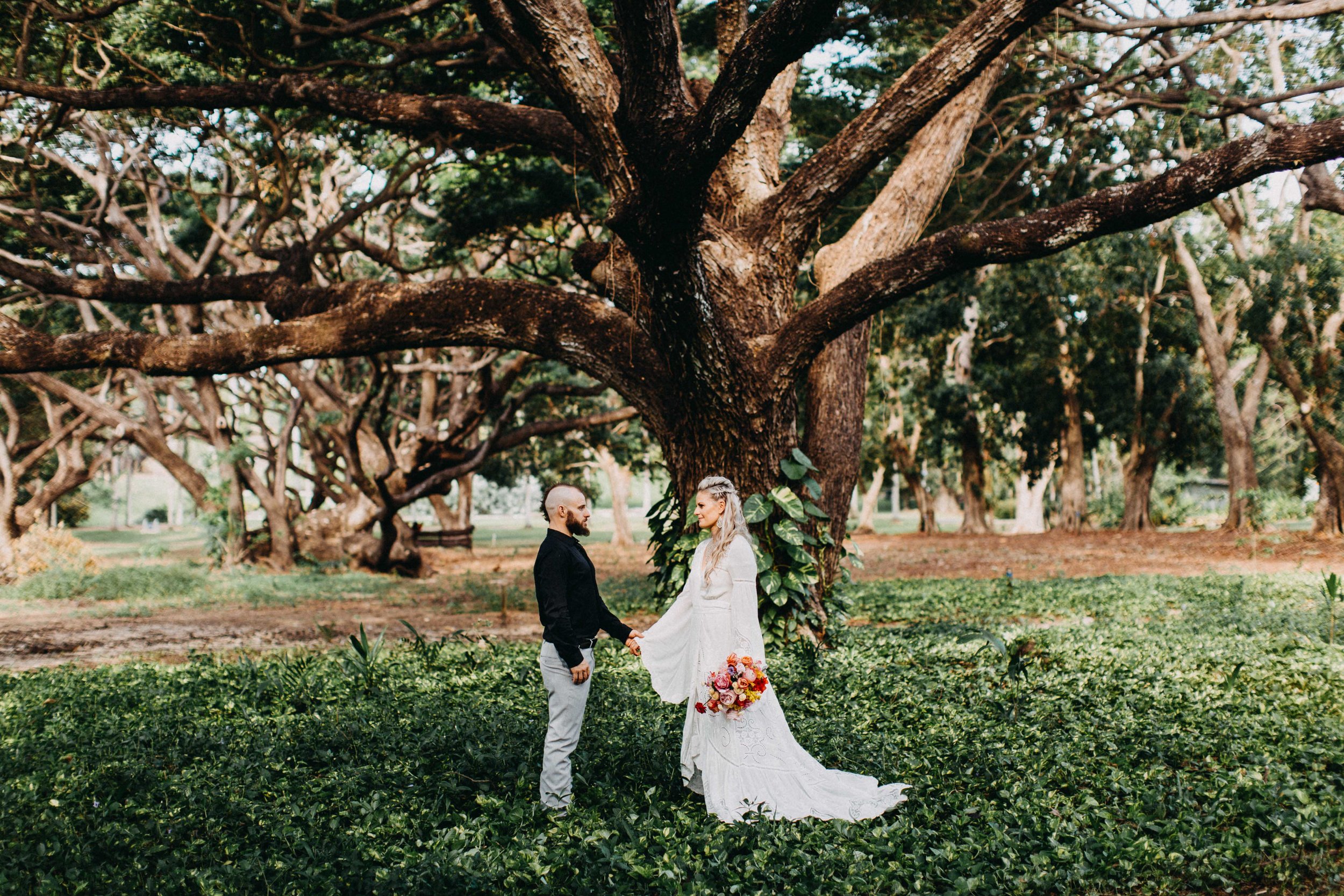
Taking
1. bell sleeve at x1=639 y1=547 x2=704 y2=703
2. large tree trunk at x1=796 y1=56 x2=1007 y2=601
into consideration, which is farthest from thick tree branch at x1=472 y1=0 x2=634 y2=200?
bell sleeve at x1=639 y1=547 x2=704 y2=703

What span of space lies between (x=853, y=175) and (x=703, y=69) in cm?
1512

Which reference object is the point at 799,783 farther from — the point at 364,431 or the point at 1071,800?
the point at 364,431

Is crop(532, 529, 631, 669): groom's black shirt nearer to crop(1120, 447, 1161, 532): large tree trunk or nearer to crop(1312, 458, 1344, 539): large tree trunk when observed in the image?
crop(1312, 458, 1344, 539): large tree trunk

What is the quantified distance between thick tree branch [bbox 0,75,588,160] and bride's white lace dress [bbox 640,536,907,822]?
18.0 feet

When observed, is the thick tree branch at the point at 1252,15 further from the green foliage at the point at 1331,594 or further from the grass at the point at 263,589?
the grass at the point at 263,589

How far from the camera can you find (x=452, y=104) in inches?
359

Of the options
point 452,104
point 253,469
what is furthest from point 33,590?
point 452,104

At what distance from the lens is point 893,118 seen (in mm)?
7633

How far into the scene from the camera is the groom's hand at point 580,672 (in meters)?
4.64

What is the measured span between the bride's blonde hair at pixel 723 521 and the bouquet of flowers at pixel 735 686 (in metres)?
0.44

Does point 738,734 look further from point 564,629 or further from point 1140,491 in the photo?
point 1140,491

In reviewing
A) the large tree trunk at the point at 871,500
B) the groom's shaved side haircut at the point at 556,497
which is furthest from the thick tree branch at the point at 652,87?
the large tree trunk at the point at 871,500

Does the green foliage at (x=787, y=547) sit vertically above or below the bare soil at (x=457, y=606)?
above

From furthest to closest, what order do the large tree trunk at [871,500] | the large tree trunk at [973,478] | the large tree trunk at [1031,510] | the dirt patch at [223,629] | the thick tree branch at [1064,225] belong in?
the large tree trunk at [871,500]
the large tree trunk at [1031,510]
the large tree trunk at [973,478]
the dirt patch at [223,629]
the thick tree branch at [1064,225]
